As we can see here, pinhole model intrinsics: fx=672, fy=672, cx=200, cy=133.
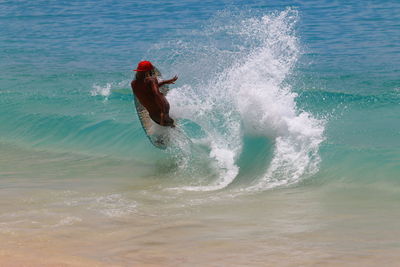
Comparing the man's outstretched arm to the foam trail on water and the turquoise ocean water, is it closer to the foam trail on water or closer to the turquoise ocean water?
the turquoise ocean water

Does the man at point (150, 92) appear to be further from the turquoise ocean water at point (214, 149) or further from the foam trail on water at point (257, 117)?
the foam trail on water at point (257, 117)

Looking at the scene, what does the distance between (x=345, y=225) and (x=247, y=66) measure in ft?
15.1

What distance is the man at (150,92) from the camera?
29.3ft

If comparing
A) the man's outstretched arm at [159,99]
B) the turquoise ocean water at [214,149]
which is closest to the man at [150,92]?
the man's outstretched arm at [159,99]

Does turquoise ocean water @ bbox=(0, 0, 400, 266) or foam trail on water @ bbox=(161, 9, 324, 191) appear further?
foam trail on water @ bbox=(161, 9, 324, 191)

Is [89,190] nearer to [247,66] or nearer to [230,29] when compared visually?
[247,66]

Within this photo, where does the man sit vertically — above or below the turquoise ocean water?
above

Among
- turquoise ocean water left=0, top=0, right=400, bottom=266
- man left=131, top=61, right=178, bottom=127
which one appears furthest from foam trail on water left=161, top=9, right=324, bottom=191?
man left=131, top=61, right=178, bottom=127

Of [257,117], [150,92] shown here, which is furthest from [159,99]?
[257,117]

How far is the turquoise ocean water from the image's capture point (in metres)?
5.75

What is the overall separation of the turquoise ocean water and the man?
2.47 feet

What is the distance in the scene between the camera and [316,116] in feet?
41.4

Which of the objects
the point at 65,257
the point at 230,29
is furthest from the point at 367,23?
the point at 65,257

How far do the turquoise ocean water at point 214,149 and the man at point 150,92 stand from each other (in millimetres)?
752
